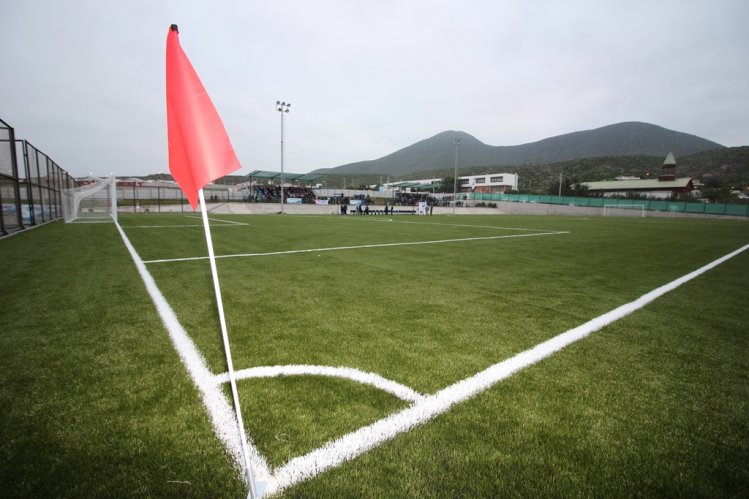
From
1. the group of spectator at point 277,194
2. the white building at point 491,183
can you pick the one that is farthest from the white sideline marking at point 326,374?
the white building at point 491,183

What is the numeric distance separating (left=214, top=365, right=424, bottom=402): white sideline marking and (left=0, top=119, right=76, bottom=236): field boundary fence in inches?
482

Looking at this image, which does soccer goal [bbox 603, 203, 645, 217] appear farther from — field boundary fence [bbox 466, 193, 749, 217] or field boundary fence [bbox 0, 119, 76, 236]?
field boundary fence [bbox 0, 119, 76, 236]

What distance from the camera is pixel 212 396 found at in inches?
84.5

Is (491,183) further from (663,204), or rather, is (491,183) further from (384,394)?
(384,394)

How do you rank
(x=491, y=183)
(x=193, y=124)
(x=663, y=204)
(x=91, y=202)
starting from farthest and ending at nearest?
(x=491, y=183), (x=663, y=204), (x=91, y=202), (x=193, y=124)

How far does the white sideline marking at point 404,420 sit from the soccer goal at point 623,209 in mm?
52932

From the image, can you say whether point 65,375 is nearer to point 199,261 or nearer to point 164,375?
point 164,375

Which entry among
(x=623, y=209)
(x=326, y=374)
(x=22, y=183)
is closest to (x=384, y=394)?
(x=326, y=374)

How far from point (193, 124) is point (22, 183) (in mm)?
14374

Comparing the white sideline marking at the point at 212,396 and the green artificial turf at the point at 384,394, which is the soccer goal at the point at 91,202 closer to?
the green artificial turf at the point at 384,394

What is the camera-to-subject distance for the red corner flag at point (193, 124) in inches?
81.6

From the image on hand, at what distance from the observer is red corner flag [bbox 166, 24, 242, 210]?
207 centimetres

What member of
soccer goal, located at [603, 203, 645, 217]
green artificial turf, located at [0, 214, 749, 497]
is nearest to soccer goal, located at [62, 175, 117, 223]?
green artificial turf, located at [0, 214, 749, 497]

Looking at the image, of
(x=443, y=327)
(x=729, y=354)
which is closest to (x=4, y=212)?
(x=443, y=327)
